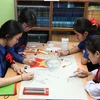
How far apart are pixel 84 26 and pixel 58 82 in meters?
0.69

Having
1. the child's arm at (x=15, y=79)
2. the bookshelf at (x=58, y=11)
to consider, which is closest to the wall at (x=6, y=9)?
the bookshelf at (x=58, y=11)

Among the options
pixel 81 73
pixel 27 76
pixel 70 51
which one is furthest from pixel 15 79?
pixel 70 51

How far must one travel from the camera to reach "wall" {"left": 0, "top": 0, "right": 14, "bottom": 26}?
2.71 metres

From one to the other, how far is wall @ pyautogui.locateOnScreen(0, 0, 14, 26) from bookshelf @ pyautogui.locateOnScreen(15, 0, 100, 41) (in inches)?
11.0

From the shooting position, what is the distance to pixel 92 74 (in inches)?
61.0

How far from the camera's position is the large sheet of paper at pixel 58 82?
4.09 ft

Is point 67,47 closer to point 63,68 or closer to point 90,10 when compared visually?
point 63,68

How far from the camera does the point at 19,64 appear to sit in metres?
1.71

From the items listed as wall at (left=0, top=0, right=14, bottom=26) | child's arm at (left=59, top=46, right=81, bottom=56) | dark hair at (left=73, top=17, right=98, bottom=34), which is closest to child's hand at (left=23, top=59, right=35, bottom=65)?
child's arm at (left=59, top=46, right=81, bottom=56)

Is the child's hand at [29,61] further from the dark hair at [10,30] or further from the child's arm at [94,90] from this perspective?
the child's arm at [94,90]

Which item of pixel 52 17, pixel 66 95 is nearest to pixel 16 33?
pixel 66 95

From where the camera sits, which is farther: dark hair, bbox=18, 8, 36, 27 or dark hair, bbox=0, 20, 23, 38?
dark hair, bbox=18, 8, 36, 27

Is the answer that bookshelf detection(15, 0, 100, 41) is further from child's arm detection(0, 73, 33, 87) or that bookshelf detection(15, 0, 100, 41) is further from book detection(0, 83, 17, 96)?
book detection(0, 83, 17, 96)

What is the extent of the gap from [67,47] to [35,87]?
2.78 ft
